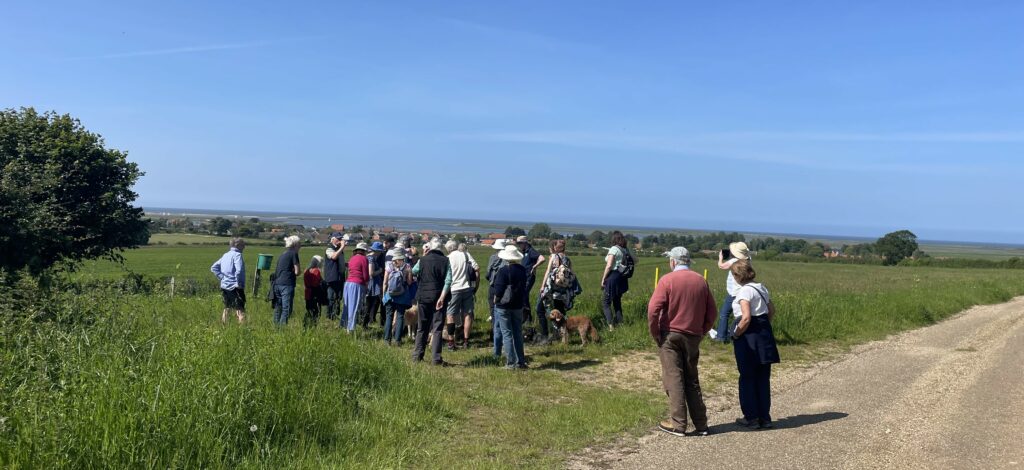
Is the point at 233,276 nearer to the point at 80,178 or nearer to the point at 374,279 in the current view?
the point at 374,279

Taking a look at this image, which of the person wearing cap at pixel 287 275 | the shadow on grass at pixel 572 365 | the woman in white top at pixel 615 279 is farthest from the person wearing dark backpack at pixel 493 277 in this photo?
the person wearing cap at pixel 287 275

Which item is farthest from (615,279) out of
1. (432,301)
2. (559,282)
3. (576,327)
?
(432,301)

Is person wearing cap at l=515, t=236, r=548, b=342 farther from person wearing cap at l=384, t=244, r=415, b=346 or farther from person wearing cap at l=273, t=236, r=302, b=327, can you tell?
person wearing cap at l=273, t=236, r=302, b=327

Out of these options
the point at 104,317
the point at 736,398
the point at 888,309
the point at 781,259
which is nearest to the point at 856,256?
the point at 781,259

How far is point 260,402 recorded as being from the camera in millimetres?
5070

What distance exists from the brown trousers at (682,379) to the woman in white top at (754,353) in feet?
1.63

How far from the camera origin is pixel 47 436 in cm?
381

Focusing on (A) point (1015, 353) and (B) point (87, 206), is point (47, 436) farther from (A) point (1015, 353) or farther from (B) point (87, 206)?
(B) point (87, 206)

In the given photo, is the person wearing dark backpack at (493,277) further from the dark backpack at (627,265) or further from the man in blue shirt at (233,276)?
the man in blue shirt at (233,276)

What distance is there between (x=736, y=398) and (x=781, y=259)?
58660 millimetres

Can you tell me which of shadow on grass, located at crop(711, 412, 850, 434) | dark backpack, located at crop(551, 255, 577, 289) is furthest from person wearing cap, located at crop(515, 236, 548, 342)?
shadow on grass, located at crop(711, 412, 850, 434)

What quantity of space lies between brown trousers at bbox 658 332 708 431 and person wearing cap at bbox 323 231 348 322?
7056 millimetres

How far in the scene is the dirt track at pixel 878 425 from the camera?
512 centimetres

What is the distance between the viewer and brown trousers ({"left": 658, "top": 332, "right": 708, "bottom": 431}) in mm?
5816
